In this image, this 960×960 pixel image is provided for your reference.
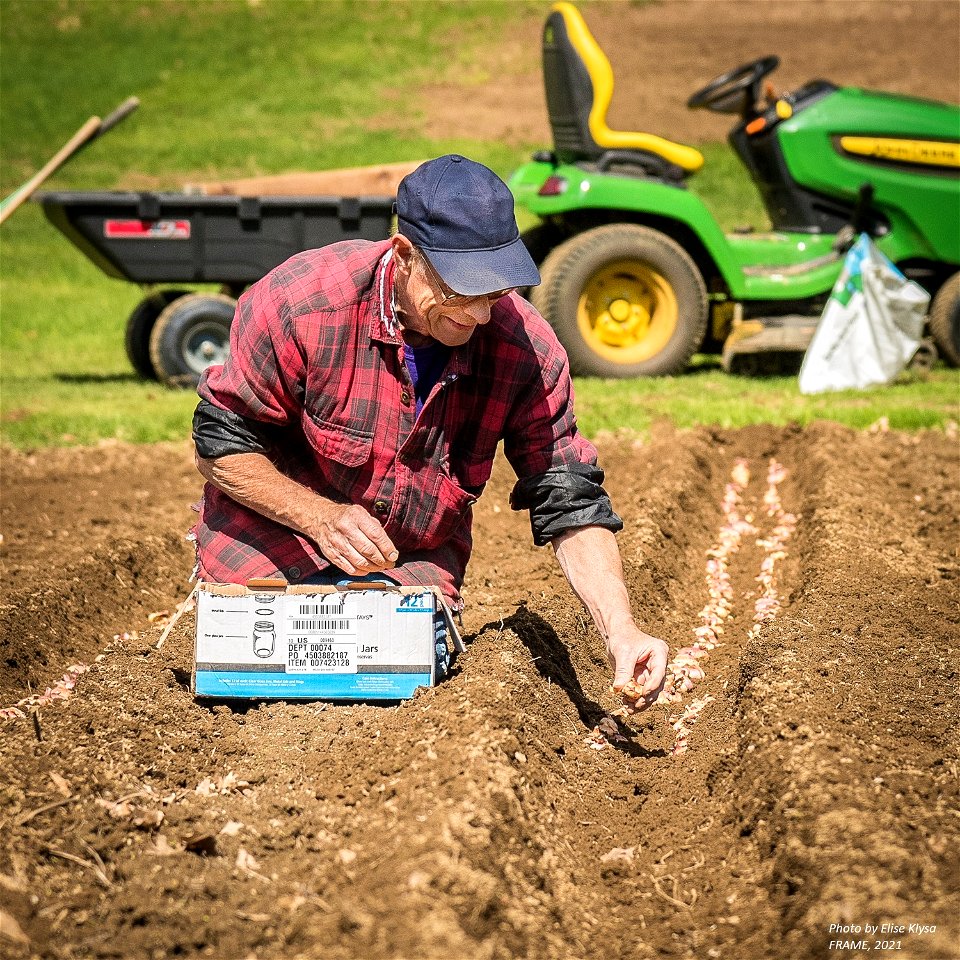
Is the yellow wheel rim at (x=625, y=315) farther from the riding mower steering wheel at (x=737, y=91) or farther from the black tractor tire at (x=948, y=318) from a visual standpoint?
the black tractor tire at (x=948, y=318)

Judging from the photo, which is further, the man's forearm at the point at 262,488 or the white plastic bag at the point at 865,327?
the white plastic bag at the point at 865,327

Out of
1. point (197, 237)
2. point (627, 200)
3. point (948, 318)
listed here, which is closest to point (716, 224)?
point (627, 200)

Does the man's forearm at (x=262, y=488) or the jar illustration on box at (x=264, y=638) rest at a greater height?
the man's forearm at (x=262, y=488)

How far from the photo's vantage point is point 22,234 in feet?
51.3

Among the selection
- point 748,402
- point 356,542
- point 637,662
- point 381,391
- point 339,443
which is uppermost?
point 381,391

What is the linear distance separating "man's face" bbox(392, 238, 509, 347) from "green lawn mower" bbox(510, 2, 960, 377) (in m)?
5.12

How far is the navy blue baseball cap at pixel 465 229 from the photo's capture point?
9.55ft

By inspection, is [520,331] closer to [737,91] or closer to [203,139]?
[737,91]

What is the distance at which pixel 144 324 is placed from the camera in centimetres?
898

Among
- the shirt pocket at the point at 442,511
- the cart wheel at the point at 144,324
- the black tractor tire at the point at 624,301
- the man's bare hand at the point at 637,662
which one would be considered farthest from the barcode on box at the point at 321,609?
the cart wheel at the point at 144,324

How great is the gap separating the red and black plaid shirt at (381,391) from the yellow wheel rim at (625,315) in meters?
5.07

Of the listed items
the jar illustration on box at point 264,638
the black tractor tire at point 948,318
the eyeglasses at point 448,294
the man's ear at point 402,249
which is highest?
the man's ear at point 402,249

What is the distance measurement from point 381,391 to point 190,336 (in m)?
5.48

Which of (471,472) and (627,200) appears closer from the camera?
(471,472)
